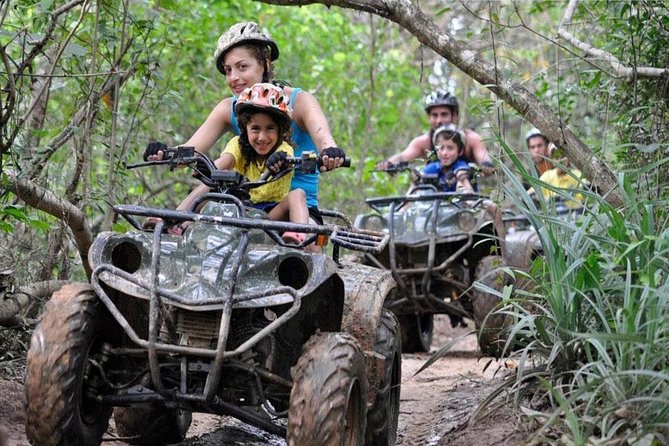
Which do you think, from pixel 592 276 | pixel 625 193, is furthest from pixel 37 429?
pixel 625 193

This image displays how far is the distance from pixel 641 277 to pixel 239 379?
68.6 inches

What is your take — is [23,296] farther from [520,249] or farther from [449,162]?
[449,162]

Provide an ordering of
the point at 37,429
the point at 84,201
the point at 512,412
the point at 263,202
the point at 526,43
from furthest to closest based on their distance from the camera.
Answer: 1. the point at 526,43
2. the point at 84,201
3. the point at 263,202
4. the point at 512,412
5. the point at 37,429

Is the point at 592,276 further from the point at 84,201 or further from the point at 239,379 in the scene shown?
the point at 84,201


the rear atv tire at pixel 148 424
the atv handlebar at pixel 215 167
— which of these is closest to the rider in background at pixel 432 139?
the atv handlebar at pixel 215 167

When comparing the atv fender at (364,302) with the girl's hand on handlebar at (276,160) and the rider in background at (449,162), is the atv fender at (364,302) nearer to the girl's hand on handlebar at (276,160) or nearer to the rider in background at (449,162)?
the girl's hand on handlebar at (276,160)

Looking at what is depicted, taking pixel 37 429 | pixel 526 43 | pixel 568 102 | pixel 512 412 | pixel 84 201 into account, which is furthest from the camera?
pixel 526 43

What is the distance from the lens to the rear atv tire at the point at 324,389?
3.93m

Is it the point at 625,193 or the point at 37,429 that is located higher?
the point at 625,193

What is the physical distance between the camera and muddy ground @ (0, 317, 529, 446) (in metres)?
4.82

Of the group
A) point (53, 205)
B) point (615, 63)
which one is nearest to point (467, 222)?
point (615, 63)

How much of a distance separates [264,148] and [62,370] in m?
1.94

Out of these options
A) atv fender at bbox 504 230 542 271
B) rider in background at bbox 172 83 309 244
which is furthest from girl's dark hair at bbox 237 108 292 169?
atv fender at bbox 504 230 542 271

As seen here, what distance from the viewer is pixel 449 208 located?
32.0 ft
